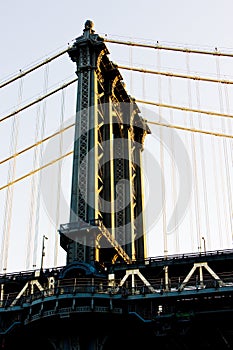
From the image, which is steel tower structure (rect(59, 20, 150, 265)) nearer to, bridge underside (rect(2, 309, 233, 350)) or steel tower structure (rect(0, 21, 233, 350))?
steel tower structure (rect(0, 21, 233, 350))

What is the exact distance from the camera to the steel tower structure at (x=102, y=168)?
72062 millimetres

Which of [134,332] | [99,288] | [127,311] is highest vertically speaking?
[99,288]

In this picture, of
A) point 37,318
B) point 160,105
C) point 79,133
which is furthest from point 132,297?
point 160,105

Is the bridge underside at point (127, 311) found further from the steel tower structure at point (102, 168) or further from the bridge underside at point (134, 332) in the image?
the steel tower structure at point (102, 168)

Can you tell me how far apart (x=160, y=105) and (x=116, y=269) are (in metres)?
34.8

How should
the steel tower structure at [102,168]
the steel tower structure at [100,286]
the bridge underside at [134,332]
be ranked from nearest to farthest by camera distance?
the bridge underside at [134,332]
the steel tower structure at [100,286]
the steel tower structure at [102,168]

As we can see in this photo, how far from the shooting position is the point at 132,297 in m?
65.7

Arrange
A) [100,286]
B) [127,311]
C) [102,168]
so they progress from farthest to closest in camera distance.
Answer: [102,168] < [100,286] < [127,311]

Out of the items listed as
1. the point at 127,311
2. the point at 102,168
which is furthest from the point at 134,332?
the point at 102,168

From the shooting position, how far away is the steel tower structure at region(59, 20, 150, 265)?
236ft

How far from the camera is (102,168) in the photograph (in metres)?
82.4

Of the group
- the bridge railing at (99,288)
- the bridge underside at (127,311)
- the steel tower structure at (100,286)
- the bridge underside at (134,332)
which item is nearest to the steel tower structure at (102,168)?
the steel tower structure at (100,286)

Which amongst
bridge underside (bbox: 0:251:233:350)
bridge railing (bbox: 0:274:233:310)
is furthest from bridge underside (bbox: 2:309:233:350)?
bridge railing (bbox: 0:274:233:310)

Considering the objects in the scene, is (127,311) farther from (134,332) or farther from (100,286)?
(100,286)
